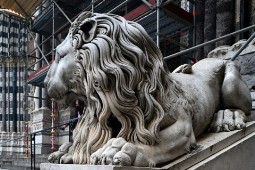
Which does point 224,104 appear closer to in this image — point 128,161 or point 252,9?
point 128,161

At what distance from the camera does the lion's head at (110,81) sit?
207 centimetres

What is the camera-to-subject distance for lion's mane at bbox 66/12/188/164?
2064 mm

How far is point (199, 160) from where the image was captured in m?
2.27

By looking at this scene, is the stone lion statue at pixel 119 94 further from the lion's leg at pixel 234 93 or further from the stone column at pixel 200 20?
the stone column at pixel 200 20

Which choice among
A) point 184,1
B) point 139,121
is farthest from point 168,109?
point 184,1

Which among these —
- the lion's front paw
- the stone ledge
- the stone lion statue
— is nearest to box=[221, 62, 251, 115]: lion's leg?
the stone ledge

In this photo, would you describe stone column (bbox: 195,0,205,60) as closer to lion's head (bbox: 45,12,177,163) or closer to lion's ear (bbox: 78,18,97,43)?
lion's head (bbox: 45,12,177,163)

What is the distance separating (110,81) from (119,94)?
0.35ft

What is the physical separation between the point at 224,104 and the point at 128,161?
145 centimetres

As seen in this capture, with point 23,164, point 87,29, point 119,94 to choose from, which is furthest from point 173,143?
point 23,164

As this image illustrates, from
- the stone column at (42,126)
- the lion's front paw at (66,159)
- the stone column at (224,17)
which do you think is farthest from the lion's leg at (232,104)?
the stone column at (42,126)

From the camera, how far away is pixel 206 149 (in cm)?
235

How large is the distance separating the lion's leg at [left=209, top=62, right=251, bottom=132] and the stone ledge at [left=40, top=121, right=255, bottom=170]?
→ 7 centimetres

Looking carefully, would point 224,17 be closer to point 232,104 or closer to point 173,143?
point 232,104
